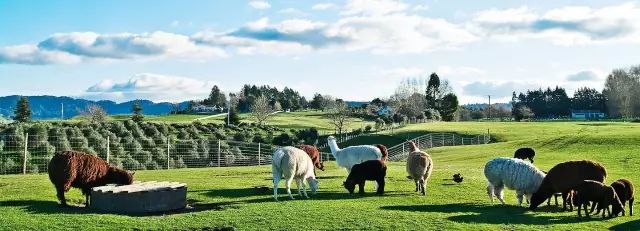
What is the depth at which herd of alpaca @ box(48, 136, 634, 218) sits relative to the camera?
1556 cm

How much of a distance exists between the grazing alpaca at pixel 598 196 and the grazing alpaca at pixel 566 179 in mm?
873

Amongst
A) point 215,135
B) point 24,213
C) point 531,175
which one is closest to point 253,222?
point 24,213

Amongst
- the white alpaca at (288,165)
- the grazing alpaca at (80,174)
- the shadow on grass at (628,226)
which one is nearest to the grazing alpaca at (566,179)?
the shadow on grass at (628,226)

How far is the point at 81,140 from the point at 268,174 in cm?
1719

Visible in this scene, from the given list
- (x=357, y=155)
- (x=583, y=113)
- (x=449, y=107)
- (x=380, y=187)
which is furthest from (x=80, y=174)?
(x=583, y=113)

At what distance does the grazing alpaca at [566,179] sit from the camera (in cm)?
1641

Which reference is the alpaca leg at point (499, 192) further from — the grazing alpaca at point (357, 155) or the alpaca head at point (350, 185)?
the grazing alpaca at point (357, 155)

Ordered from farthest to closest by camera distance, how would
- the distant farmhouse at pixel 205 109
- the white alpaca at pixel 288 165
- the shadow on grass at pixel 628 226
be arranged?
the distant farmhouse at pixel 205 109 → the white alpaca at pixel 288 165 → the shadow on grass at pixel 628 226

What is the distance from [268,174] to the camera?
86.9 feet

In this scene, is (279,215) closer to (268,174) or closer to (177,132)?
(268,174)

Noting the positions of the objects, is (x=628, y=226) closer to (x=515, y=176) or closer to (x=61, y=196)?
(x=515, y=176)

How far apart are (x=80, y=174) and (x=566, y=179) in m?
13.0

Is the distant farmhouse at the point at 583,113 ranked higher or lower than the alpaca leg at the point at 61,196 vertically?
higher

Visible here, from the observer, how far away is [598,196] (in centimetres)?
→ 1523
